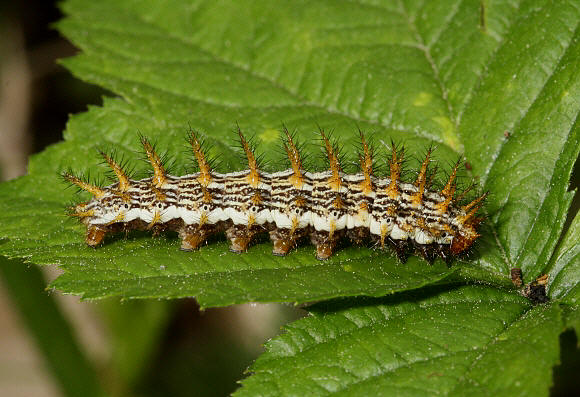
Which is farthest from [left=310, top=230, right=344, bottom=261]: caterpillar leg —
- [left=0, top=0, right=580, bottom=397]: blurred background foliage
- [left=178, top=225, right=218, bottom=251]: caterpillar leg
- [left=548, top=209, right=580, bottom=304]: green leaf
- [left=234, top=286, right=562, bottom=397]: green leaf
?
[left=0, top=0, right=580, bottom=397]: blurred background foliage

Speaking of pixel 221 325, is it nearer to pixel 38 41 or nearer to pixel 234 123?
pixel 234 123

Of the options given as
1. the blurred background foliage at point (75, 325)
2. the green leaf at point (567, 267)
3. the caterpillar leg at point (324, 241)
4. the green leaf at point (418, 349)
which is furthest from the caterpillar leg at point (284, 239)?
the blurred background foliage at point (75, 325)

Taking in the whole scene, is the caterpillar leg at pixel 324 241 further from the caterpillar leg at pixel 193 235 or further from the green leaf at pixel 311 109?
the caterpillar leg at pixel 193 235

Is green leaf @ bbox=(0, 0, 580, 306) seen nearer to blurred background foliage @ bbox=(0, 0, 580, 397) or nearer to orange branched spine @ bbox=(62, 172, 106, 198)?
orange branched spine @ bbox=(62, 172, 106, 198)

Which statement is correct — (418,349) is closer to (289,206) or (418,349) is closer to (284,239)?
(284,239)

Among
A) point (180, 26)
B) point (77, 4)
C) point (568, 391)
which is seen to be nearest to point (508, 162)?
point (568, 391)

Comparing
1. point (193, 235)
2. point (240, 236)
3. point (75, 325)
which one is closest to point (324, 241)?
point (240, 236)
